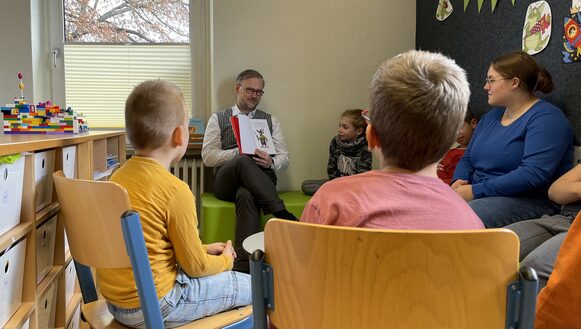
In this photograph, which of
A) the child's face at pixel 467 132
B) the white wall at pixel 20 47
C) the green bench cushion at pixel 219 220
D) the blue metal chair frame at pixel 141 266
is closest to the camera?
the blue metal chair frame at pixel 141 266

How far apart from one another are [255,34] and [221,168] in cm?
103

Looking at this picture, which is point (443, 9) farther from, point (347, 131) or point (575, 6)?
point (575, 6)

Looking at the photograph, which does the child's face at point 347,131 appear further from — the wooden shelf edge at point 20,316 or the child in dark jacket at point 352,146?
the wooden shelf edge at point 20,316

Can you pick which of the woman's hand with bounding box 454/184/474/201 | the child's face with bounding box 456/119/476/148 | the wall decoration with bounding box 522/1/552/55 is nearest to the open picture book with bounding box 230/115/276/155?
the child's face with bounding box 456/119/476/148

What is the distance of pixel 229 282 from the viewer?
126 centimetres

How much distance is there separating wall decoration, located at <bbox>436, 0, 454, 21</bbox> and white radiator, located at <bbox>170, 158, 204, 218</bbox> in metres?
1.85

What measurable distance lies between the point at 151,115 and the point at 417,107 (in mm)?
705

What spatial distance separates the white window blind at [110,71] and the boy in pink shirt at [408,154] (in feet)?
9.52

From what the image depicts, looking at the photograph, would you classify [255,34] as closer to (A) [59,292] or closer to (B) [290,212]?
(B) [290,212]

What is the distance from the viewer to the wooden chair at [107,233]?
96 cm

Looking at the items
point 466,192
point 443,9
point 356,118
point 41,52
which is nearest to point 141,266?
point 466,192

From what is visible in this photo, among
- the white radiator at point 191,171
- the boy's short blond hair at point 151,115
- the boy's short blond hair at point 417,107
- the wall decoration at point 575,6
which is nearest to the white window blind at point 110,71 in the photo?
the white radiator at point 191,171

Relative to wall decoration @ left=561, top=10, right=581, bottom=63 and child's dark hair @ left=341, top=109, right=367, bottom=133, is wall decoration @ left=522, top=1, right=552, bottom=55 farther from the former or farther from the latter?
child's dark hair @ left=341, top=109, right=367, bottom=133

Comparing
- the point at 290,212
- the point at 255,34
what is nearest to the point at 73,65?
the point at 255,34
